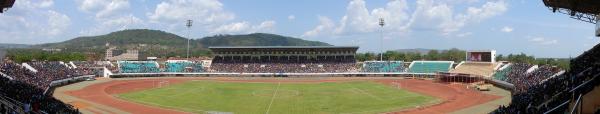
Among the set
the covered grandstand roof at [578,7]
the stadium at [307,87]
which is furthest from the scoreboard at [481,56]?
the covered grandstand roof at [578,7]

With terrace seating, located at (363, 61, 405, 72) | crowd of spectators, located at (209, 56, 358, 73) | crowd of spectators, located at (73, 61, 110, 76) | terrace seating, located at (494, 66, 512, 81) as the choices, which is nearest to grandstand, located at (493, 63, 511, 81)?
terrace seating, located at (494, 66, 512, 81)

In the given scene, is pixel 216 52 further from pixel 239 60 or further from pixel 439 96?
pixel 439 96

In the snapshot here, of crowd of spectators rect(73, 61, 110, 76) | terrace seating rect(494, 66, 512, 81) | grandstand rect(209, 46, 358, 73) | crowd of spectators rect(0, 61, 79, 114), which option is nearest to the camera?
crowd of spectators rect(0, 61, 79, 114)

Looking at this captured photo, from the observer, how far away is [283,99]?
173 ft

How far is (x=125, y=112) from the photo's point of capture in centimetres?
4247

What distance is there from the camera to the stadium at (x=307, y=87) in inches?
1042

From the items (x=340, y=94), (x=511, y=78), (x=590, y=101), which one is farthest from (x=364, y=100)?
(x=590, y=101)

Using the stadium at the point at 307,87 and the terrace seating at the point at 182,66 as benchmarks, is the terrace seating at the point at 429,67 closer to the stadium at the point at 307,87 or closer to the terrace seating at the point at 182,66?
the stadium at the point at 307,87

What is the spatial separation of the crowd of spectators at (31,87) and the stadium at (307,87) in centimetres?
16

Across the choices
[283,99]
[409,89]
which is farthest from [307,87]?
[283,99]

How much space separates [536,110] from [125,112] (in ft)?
107

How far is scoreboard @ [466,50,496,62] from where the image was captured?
75125mm

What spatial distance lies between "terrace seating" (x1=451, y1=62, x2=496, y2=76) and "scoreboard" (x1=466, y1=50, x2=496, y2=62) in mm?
668

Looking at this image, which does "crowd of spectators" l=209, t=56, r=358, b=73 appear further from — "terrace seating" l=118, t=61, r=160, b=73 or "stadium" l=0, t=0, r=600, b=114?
"terrace seating" l=118, t=61, r=160, b=73
